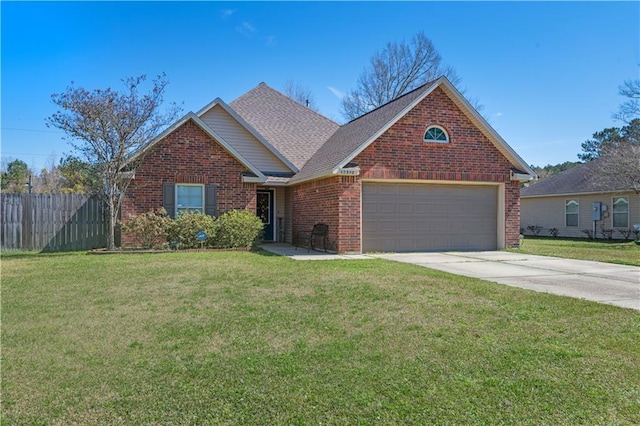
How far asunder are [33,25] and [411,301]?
12.2m

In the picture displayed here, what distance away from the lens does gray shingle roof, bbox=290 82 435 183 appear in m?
13.8

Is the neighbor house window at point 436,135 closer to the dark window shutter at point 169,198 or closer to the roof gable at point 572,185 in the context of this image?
the dark window shutter at point 169,198

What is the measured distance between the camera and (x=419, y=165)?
1409 centimetres

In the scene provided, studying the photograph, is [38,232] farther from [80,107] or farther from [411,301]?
[411,301]

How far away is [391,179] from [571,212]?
56.2 feet

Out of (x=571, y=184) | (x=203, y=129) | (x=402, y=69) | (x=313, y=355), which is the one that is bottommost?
(x=313, y=355)

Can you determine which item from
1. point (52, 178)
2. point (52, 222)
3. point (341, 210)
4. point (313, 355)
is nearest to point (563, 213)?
point (341, 210)

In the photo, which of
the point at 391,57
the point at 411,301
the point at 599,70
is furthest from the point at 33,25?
the point at 391,57

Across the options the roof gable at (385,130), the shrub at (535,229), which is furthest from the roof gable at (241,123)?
the shrub at (535,229)

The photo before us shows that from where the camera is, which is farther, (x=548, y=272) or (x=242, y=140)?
(x=242, y=140)

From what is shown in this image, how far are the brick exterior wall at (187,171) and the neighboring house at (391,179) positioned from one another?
0.11ft

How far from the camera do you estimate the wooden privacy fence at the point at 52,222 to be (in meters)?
13.8

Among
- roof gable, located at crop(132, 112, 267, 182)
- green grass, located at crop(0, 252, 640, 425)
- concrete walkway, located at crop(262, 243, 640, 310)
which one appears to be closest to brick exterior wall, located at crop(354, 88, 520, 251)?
concrete walkway, located at crop(262, 243, 640, 310)

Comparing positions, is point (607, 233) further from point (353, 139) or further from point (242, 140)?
point (242, 140)
